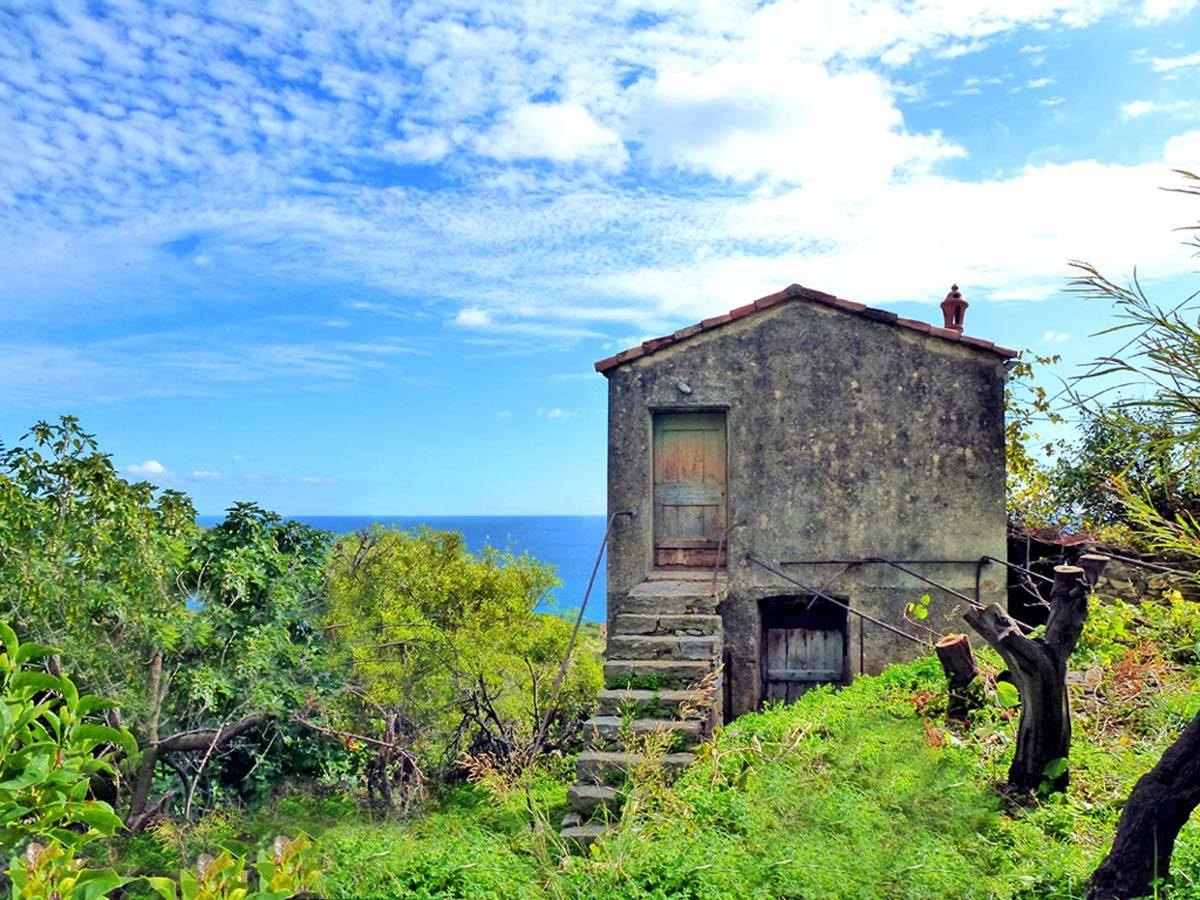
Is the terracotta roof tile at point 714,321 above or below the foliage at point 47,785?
above

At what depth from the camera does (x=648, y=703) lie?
9.16 m

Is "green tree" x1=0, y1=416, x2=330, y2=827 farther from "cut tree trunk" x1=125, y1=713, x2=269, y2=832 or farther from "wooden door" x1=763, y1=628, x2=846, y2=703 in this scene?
"wooden door" x1=763, y1=628, x2=846, y2=703

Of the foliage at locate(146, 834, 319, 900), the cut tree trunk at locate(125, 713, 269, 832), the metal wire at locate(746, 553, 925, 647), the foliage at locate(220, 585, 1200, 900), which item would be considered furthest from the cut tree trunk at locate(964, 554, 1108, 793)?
the cut tree trunk at locate(125, 713, 269, 832)

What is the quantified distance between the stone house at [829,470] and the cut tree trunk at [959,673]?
2673 mm

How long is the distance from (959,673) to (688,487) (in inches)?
174

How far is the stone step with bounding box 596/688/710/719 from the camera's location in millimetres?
9016

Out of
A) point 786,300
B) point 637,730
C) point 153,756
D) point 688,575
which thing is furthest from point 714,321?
point 153,756

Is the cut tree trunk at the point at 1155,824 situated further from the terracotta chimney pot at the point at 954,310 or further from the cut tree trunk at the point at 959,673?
the terracotta chimney pot at the point at 954,310

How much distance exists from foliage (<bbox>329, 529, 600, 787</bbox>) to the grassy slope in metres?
2.65

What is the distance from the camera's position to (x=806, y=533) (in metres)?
12.4

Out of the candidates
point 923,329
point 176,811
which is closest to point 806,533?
point 923,329

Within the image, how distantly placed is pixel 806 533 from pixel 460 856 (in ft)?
23.2

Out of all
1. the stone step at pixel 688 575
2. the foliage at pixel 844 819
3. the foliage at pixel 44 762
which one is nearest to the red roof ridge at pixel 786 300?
the stone step at pixel 688 575

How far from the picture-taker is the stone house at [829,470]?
12.3m
